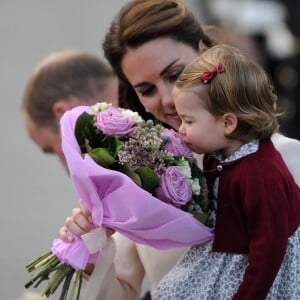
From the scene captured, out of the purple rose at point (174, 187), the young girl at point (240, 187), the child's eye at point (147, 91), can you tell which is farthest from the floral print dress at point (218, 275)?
the child's eye at point (147, 91)

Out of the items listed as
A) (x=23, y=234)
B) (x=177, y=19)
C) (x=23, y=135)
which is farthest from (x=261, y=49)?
(x=177, y=19)

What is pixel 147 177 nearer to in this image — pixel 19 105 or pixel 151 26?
pixel 151 26

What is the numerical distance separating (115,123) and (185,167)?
0.81 feet

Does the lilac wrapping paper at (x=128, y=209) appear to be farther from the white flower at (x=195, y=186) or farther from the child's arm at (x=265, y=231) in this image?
the child's arm at (x=265, y=231)

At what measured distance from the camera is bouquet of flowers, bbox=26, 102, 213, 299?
267cm

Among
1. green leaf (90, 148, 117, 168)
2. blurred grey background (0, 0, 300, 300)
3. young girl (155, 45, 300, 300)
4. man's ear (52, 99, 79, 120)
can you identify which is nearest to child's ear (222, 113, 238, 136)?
young girl (155, 45, 300, 300)

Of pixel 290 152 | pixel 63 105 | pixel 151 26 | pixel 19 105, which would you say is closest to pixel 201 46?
pixel 151 26

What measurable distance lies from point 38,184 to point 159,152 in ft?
19.9

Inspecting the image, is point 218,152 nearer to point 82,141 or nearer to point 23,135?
point 82,141

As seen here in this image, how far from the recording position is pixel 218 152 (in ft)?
A: 8.98

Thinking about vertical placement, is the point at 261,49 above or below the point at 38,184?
below

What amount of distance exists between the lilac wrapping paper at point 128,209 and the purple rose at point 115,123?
0.34 ft

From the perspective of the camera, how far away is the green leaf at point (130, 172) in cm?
269

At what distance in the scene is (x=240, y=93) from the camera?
2.62 meters
